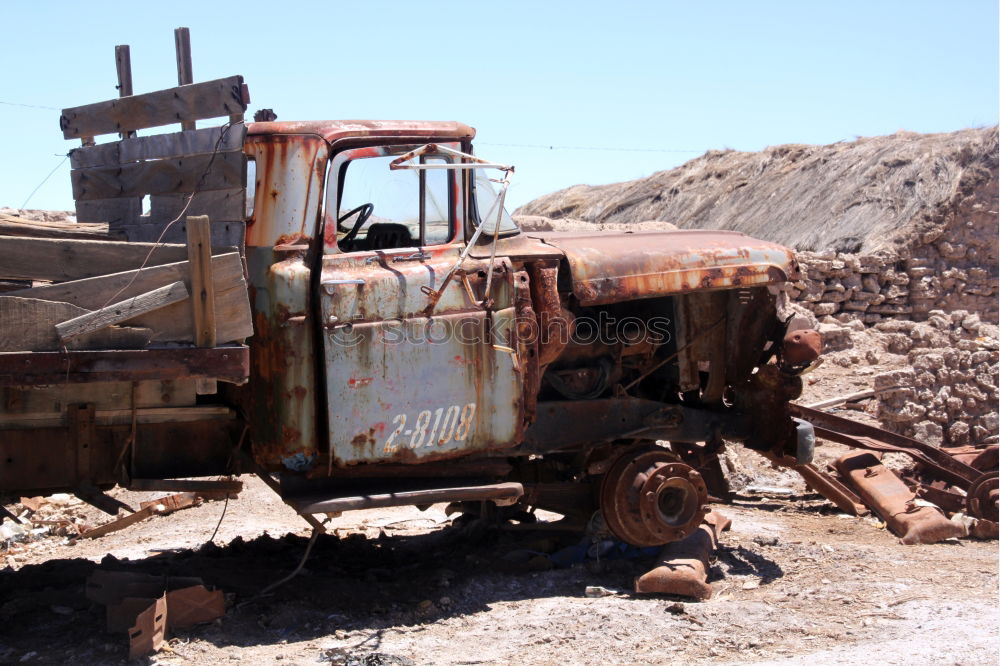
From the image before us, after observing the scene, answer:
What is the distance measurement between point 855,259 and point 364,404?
30.5ft

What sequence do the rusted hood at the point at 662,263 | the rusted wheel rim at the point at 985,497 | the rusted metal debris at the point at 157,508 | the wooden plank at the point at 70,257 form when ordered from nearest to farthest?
1. the wooden plank at the point at 70,257
2. the rusted hood at the point at 662,263
3. the rusted metal debris at the point at 157,508
4. the rusted wheel rim at the point at 985,497

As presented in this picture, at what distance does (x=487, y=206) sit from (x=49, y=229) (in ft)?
7.31

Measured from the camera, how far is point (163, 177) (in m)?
5.19

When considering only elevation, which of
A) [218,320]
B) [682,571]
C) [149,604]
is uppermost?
[218,320]

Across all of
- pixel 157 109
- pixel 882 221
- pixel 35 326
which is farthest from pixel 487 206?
pixel 882 221

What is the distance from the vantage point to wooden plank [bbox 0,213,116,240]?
475 centimetres

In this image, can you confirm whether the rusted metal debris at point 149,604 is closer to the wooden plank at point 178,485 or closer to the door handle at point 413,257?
the wooden plank at point 178,485

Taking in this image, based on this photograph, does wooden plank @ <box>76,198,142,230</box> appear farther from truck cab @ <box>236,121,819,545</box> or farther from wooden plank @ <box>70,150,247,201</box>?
truck cab @ <box>236,121,819,545</box>

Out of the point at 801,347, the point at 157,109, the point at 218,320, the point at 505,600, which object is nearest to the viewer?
the point at 218,320

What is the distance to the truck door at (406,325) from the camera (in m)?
4.89

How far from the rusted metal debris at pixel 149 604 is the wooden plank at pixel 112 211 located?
6.05 ft

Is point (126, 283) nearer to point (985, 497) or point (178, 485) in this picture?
point (178, 485)

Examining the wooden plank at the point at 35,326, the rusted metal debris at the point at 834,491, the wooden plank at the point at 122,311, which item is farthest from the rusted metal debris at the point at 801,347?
the wooden plank at the point at 35,326

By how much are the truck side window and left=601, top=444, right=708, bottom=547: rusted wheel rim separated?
174 centimetres
